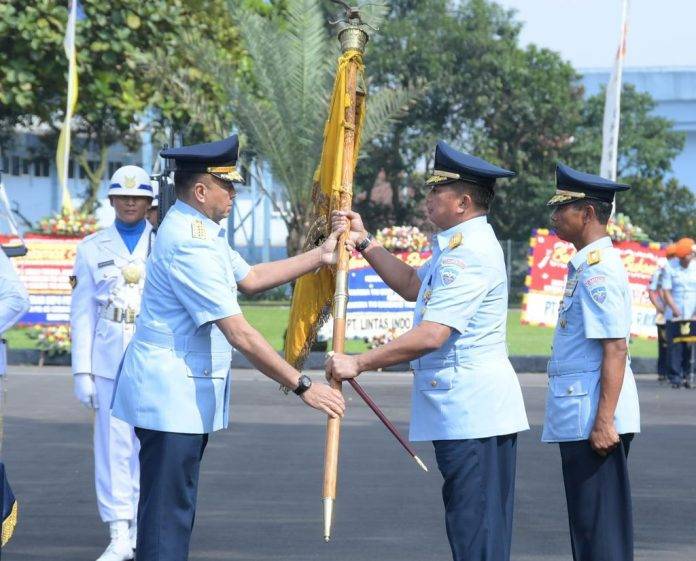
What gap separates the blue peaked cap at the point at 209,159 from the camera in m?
5.83

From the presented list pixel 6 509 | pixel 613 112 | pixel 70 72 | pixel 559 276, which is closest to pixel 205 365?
pixel 6 509

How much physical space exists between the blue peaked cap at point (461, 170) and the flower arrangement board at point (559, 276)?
18.3m

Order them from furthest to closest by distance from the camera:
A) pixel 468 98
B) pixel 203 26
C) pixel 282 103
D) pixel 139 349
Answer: pixel 468 98, pixel 203 26, pixel 282 103, pixel 139 349

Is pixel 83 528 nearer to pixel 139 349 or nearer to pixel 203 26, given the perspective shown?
pixel 139 349

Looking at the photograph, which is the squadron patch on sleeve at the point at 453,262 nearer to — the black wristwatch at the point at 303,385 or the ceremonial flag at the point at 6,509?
the black wristwatch at the point at 303,385

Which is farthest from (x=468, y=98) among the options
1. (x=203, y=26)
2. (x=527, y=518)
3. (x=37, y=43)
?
(x=527, y=518)

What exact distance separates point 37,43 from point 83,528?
17.7 m

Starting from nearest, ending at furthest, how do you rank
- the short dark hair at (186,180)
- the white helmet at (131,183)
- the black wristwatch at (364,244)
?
the short dark hair at (186,180) → the black wristwatch at (364,244) → the white helmet at (131,183)

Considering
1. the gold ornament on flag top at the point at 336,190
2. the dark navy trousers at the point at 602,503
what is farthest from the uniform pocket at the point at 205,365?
the dark navy trousers at the point at 602,503

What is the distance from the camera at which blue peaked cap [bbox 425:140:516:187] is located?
19.3 feet

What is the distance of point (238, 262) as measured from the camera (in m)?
6.59

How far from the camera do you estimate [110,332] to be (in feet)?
25.8

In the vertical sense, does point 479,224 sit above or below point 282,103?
below

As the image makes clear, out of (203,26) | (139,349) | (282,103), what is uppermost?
(203,26)
